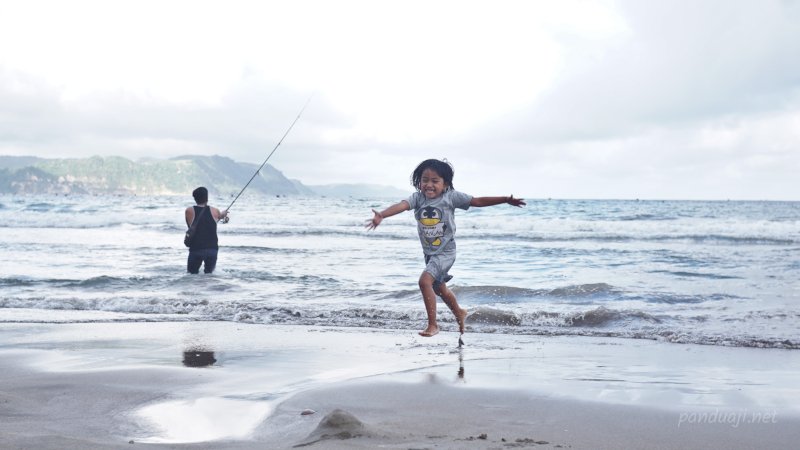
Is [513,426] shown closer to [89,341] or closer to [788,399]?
[788,399]

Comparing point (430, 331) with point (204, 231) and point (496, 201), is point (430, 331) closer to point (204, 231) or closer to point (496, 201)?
point (496, 201)

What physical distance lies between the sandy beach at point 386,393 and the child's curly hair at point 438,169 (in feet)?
5.18

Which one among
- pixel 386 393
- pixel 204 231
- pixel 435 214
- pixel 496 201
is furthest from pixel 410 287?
pixel 386 393

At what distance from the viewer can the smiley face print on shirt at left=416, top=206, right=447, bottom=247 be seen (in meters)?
6.71

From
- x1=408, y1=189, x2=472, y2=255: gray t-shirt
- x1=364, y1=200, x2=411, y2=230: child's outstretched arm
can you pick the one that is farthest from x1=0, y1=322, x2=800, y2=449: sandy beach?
x1=364, y1=200, x2=411, y2=230: child's outstretched arm

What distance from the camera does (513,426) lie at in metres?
3.90

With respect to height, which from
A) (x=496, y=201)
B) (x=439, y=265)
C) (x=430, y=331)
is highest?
(x=496, y=201)

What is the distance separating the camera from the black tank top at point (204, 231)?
1223cm

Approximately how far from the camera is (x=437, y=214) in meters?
6.71

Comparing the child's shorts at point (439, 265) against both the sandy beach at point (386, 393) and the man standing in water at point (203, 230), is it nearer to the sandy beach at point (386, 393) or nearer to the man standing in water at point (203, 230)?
the sandy beach at point (386, 393)

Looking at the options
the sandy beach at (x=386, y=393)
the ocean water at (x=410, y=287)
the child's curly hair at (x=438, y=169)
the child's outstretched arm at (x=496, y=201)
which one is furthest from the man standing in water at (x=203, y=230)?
the child's outstretched arm at (x=496, y=201)

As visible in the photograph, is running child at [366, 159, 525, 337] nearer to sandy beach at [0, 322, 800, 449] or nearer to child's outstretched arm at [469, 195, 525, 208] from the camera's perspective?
child's outstretched arm at [469, 195, 525, 208]

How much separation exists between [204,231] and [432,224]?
674 cm

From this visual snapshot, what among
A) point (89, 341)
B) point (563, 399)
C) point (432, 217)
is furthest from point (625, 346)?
point (89, 341)
